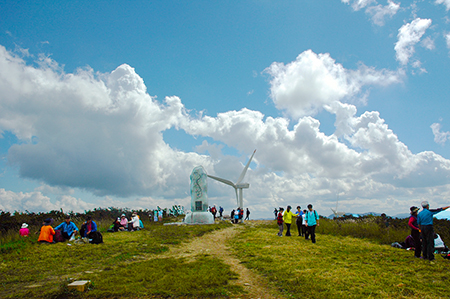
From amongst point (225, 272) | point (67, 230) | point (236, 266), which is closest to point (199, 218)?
point (67, 230)

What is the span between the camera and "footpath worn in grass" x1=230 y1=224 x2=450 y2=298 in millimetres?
7734

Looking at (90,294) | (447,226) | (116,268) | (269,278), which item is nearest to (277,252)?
(269,278)

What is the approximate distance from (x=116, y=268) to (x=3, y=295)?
3636mm

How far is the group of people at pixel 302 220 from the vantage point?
52.3 feet

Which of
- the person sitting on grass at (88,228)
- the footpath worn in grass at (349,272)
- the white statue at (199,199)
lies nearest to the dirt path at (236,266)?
the footpath worn in grass at (349,272)

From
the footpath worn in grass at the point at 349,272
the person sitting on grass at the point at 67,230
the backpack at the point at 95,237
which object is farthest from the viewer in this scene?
the person sitting on grass at the point at 67,230

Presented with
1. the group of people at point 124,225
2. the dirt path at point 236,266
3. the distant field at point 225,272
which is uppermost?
the group of people at point 124,225

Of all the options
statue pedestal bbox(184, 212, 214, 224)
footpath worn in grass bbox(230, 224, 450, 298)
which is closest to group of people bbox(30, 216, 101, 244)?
footpath worn in grass bbox(230, 224, 450, 298)

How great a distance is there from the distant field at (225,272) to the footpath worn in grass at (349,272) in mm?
26

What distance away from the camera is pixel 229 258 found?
1308 centimetres

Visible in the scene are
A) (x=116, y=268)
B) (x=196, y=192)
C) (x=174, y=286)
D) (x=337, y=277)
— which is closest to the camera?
(x=174, y=286)

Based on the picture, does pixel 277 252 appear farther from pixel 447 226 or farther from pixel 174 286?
pixel 447 226

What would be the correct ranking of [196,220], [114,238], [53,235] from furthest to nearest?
[196,220] → [114,238] → [53,235]

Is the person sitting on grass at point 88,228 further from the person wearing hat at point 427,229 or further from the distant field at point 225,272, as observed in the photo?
the person wearing hat at point 427,229
